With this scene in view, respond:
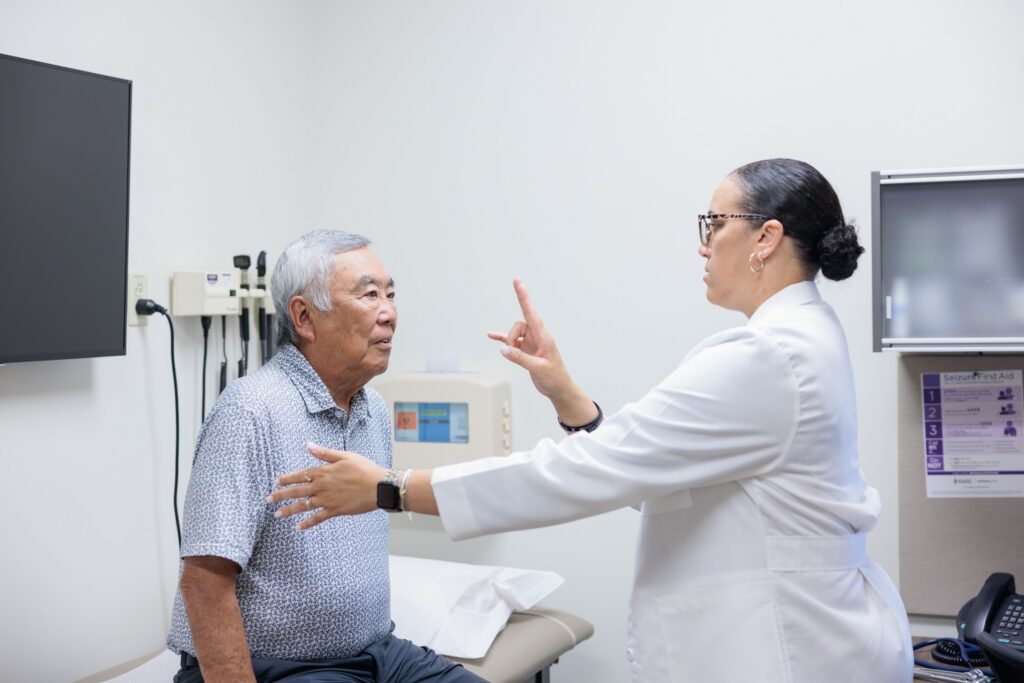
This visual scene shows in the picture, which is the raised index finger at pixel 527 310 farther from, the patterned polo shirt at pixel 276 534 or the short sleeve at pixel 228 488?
the short sleeve at pixel 228 488

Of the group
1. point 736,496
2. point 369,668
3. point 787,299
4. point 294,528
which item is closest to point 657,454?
point 736,496

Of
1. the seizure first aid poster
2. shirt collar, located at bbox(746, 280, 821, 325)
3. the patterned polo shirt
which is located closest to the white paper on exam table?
the patterned polo shirt

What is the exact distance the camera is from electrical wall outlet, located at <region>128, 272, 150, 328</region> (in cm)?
238

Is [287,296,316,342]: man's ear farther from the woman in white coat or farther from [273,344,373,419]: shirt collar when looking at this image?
the woman in white coat

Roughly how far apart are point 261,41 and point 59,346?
125 centimetres

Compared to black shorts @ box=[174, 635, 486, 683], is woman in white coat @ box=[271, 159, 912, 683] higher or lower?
higher

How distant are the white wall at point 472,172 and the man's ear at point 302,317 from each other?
70 centimetres

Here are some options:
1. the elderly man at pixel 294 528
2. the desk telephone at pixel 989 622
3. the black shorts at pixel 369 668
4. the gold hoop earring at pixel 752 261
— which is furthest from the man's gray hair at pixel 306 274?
the desk telephone at pixel 989 622

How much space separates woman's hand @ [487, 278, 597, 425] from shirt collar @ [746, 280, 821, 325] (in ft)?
1.24

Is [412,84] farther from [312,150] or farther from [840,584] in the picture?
[840,584]

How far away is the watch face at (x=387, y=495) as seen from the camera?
1.41 m

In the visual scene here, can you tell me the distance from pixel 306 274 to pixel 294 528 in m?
0.49

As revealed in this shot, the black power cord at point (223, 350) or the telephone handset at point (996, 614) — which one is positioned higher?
the black power cord at point (223, 350)

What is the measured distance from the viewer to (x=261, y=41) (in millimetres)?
2889
